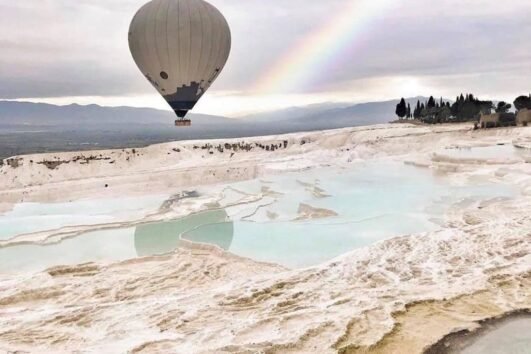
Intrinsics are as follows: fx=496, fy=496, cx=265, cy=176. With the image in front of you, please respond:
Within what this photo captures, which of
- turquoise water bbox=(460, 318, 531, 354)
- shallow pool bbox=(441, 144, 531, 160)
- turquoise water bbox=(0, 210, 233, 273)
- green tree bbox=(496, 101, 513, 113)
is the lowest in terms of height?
turquoise water bbox=(460, 318, 531, 354)

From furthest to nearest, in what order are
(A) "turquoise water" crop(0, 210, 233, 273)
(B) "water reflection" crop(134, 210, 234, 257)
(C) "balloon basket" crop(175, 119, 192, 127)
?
1. (C) "balloon basket" crop(175, 119, 192, 127)
2. (B) "water reflection" crop(134, 210, 234, 257)
3. (A) "turquoise water" crop(0, 210, 233, 273)

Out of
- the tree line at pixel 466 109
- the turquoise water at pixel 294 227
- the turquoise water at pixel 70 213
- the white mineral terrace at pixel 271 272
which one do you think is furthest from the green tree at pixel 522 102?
the turquoise water at pixel 70 213

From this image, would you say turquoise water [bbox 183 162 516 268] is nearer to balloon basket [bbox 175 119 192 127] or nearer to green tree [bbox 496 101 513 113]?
balloon basket [bbox 175 119 192 127]

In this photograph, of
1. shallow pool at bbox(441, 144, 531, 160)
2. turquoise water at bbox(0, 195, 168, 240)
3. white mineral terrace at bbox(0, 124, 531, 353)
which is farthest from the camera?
shallow pool at bbox(441, 144, 531, 160)

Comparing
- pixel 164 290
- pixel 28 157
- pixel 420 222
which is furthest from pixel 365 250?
pixel 28 157

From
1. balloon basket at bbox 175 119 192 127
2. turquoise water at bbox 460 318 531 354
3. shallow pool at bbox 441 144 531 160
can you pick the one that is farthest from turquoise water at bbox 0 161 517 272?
shallow pool at bbox 441 144 531 160

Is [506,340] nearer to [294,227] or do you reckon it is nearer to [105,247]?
[294,227]

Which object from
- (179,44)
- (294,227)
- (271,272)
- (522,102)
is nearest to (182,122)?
(179,44)
